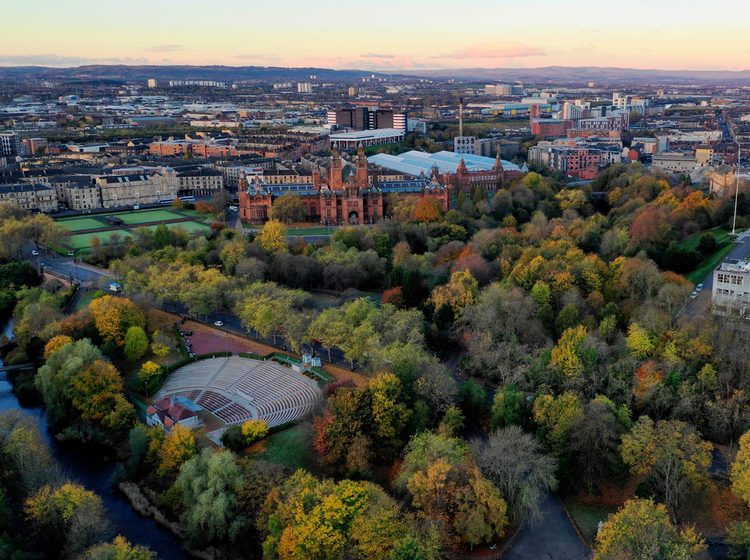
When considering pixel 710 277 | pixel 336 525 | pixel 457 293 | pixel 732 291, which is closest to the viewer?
pixel 336 525

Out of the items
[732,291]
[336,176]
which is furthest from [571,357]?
[336,176]

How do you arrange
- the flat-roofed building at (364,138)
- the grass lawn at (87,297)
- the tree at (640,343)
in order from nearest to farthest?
the tree at (640,343), the grass lawn at (87,297), the flat-roofed building at (364,138)

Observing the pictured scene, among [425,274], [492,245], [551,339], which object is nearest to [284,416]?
[551,339]

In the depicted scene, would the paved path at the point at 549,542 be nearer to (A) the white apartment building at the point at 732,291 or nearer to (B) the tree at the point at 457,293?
(A) the white apartment building at the point at 732,291

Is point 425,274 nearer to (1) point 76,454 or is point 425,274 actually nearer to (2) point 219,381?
(2) point 219,381

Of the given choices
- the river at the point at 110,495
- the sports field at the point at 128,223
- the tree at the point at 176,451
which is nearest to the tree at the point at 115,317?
the river at the point at 110,495

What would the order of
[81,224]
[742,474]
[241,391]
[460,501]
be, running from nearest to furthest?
[460,501] → [742,474] → [241,391] → [81,224]

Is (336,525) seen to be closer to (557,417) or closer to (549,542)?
Answer: (549,542)
